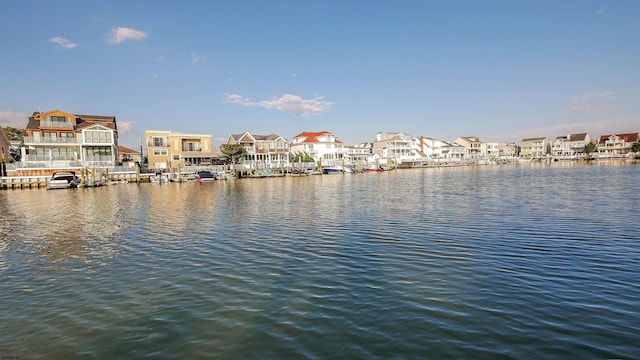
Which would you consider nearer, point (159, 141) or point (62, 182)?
point (62, 182)

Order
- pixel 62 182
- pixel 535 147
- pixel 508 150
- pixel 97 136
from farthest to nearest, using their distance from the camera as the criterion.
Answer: pixel 508 150 < pixel 535 147 < pixel 97 136 < pixel 62 182

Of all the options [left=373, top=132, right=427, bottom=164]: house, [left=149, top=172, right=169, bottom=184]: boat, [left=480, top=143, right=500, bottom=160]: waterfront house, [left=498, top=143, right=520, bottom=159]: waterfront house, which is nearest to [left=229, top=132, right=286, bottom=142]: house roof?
[left=149, top=172, right=169, bottom=184]: boat

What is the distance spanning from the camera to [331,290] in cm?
874

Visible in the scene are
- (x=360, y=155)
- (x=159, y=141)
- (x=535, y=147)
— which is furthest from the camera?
(x=535, y=147)

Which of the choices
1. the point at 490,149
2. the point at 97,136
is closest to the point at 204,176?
the point at 97,136

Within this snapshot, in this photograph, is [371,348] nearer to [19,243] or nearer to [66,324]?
[66,324]

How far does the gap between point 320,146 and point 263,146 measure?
1779 centimetres

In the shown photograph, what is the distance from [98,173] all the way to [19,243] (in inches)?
1996

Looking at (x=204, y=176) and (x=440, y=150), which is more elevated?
(x=440, y=150)

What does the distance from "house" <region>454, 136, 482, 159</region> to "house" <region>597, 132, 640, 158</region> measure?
47735mm

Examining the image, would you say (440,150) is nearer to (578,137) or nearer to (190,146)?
(578,137)

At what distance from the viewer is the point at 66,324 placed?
24.0 ft

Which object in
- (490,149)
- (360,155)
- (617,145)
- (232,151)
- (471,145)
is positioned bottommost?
(360,155)

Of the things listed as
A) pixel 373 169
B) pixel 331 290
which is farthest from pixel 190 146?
pixel 331 290
